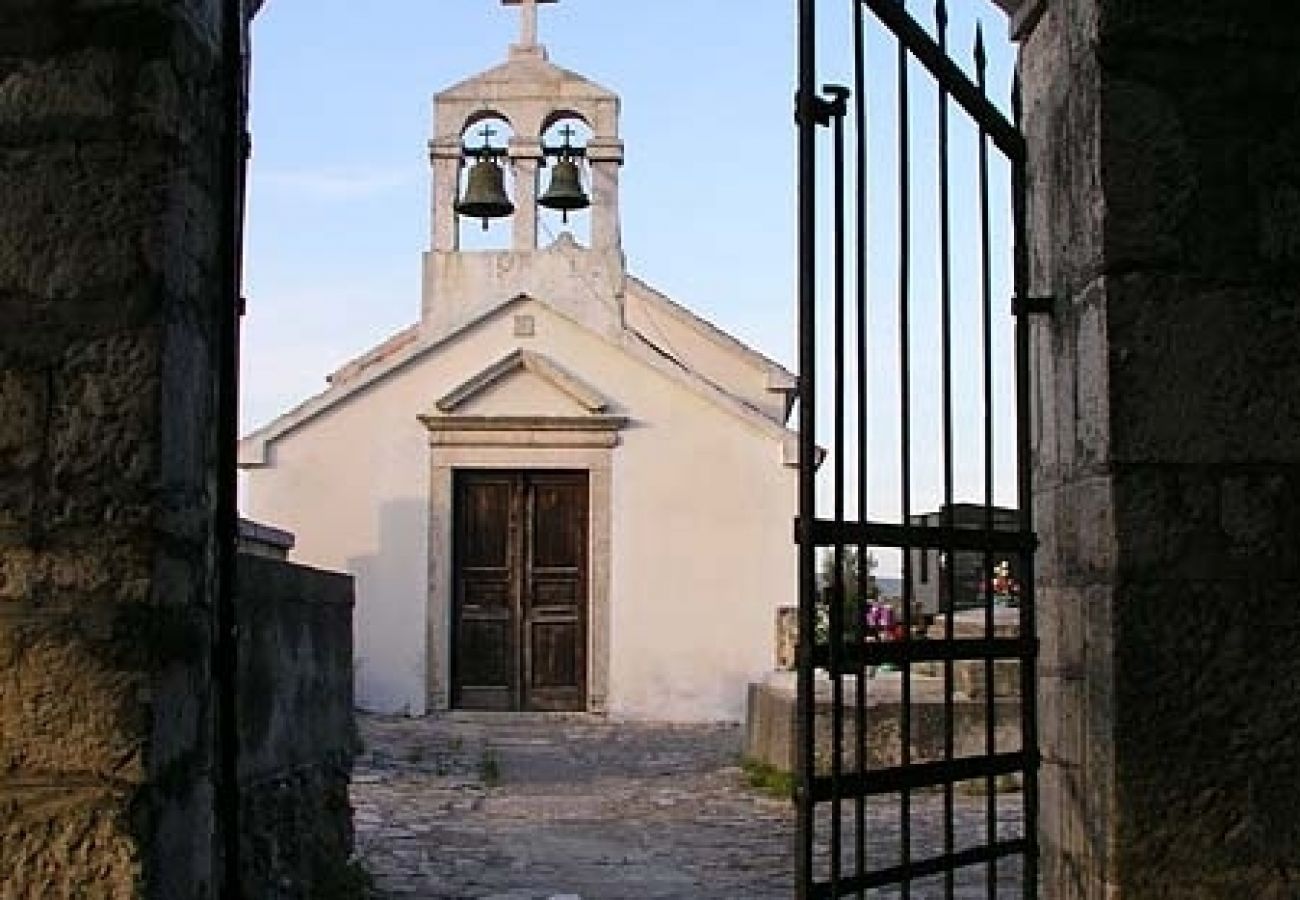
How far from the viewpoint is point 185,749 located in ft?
9.01

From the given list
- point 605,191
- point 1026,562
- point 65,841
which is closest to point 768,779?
point 1026,562

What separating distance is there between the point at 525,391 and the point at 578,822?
822 centimetres

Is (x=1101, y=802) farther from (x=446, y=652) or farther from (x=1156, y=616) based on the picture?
(x=446, y=652)

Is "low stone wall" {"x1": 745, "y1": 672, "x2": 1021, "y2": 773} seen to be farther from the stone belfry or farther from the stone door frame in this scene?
the stone belfry

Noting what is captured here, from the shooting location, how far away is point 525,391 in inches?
617

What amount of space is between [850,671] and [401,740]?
9546mm

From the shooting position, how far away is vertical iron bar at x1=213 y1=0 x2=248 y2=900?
299 cm

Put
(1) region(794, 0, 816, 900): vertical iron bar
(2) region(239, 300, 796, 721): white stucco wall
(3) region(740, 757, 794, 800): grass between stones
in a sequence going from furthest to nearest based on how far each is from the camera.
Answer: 1. (2) region(239, 300, 796, 721): white stucco wall
2. (3) region(740, 757, 794, 800): grass between stones
3. (1) region(794, 0, 816, 900): vertical iron bar

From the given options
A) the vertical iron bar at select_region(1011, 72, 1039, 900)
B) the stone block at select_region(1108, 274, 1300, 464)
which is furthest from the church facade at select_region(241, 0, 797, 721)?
the stone block at select_region(1108, 274, 1300, 464)

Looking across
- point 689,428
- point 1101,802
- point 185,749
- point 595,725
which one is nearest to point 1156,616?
point 1101,802

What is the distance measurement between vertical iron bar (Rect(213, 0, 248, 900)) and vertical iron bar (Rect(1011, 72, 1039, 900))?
1.57m

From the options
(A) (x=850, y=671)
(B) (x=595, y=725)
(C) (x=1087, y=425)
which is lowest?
(B) (x=595, y=725)

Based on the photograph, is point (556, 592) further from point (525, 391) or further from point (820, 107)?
point (820, 107)

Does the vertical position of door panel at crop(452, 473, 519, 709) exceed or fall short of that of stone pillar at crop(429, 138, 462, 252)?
it falls short
